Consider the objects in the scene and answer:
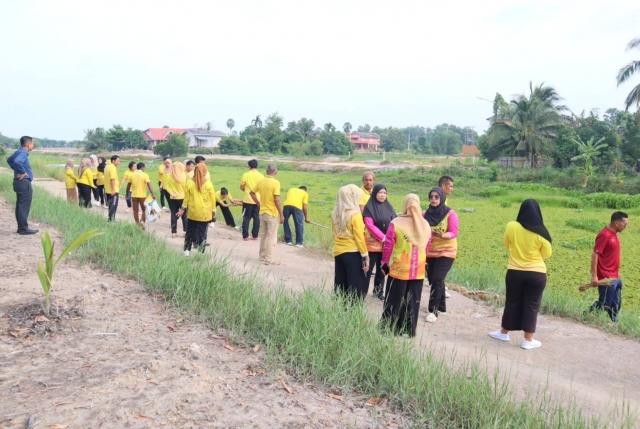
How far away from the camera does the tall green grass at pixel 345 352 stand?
300 cm

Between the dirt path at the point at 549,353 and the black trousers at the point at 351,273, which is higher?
the black trousers at the point at 351,273

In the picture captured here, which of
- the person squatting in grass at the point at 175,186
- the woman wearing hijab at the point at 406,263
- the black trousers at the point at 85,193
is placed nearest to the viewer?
the woman wearing hijab at the point at 406,263

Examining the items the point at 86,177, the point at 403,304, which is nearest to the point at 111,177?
the point at 86,177

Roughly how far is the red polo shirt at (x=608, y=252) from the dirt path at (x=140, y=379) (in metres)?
4.29

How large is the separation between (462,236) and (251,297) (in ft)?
37.8

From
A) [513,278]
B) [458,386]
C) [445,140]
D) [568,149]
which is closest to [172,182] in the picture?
[513,278]

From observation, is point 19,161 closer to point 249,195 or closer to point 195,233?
point 195,233

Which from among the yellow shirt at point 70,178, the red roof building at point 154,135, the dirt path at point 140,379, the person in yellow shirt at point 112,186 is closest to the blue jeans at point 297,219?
the person in yellow shirt at point 112,186

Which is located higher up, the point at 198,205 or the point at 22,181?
the point at 22,181

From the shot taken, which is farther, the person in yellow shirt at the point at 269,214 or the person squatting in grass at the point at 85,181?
the person squatting in grass at the point at 85,181

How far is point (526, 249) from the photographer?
16.9 ft

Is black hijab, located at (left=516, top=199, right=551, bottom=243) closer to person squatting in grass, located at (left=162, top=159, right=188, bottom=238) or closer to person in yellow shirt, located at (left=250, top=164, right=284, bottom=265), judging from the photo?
person in yellow shirt, located at (left=250, top=164, right=284, bottom=265)

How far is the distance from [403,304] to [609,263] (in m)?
2.81

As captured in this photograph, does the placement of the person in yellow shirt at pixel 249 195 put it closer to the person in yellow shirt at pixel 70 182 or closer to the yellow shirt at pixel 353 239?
the yellow shirt at pixel 353 239
